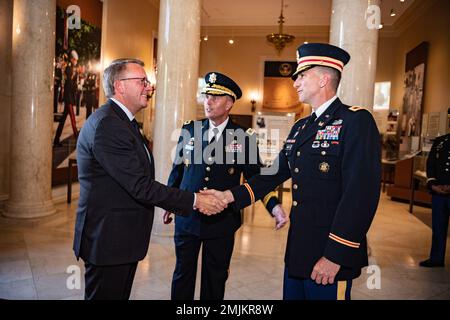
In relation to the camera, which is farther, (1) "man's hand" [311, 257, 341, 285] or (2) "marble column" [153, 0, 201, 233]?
(2) "marble column" [153, 0, 201, 233]

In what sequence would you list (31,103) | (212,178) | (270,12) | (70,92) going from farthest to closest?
(270,12) → (70,92) → (31,103) → (212,178)

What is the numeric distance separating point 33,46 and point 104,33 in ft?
11.4

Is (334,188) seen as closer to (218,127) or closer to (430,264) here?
(218,127)

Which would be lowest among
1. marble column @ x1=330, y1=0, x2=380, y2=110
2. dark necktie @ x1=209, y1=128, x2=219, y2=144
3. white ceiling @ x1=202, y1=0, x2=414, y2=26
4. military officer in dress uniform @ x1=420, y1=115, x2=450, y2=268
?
military officer in dress uniform @ x1=420, y1=115, x2=450, y2=268

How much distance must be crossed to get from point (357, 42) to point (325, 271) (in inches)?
131

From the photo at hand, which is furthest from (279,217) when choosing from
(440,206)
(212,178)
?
(440,206)

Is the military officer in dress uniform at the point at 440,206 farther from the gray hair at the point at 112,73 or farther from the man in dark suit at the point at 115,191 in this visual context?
the gray hair at the point at 112,73

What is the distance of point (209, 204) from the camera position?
94.1 inches

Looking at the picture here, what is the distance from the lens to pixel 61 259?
4309mm

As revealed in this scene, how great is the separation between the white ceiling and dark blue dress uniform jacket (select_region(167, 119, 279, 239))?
10083mm

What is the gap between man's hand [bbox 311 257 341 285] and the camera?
1.75m

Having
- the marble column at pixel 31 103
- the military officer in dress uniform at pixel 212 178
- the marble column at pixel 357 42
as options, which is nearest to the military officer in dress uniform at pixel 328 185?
the military officer in dress uniform at pixel 212 178

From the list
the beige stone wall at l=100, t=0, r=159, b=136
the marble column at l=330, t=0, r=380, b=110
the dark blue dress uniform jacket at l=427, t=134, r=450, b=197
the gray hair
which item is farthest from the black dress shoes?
the beige stone wall at l=100, t=0, r=159, b=136

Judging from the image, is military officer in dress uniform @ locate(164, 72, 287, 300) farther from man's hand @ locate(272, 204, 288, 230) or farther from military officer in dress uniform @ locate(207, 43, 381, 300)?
military officer in dress uniform @ locate(207, 43, 381, 300)
